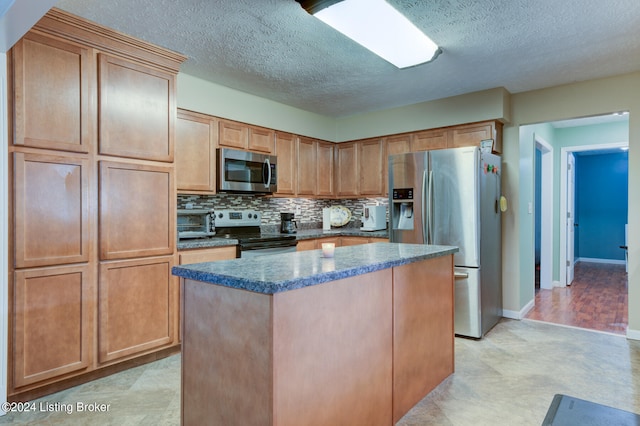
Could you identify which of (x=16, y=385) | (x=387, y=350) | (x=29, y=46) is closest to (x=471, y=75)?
(x=387, y=350)

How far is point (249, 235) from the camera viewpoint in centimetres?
397

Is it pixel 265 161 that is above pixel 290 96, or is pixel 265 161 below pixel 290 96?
below

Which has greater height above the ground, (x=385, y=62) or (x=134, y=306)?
(x=385, y=62)

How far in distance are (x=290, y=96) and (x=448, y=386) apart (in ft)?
10.8

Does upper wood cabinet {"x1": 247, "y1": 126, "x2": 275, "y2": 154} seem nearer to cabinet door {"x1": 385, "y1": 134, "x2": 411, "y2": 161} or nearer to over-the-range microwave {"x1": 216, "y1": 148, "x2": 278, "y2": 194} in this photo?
over-the-range microwave {"x1": 216, "y1": 148, "x2": 278, "y2": 194}

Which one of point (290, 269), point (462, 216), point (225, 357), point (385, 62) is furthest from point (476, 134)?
point (225, 357)

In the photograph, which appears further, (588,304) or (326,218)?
(326,218)

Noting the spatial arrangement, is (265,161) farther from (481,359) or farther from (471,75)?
(481,359)

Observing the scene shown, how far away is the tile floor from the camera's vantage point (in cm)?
218

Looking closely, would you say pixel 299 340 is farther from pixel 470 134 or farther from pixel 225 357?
pixel 470 134

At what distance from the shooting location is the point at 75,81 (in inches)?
97.1

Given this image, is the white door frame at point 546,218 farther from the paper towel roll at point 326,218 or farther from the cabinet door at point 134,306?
the cabinet door at point 134,306

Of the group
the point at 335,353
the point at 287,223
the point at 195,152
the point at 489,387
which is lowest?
the point at 489,387

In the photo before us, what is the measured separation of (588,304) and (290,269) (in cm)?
470
